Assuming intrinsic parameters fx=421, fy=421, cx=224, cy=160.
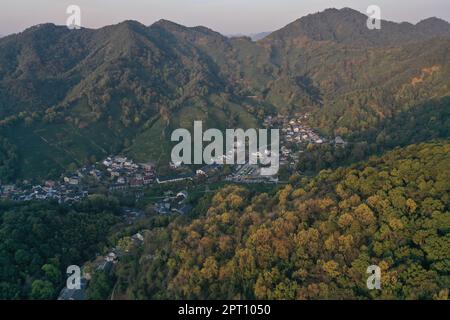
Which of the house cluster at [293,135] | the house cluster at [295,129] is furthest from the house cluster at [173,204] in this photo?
the house cluster at [295,129]

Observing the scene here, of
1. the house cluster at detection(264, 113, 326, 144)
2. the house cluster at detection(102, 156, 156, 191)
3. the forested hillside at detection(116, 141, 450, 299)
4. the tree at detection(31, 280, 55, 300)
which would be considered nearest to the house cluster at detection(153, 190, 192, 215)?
the house cluster at detection(102, 156, 156, 191)

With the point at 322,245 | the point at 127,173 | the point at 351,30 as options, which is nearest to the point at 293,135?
Answer: the point at 127,173

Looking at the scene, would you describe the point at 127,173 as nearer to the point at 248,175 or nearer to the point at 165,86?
the point at 248,175

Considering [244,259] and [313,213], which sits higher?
[313,213]

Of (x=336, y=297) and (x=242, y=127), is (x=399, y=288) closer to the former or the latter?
(x=336, y=297)

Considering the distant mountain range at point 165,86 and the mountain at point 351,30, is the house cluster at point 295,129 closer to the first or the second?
the distant mountain range at point 165,86

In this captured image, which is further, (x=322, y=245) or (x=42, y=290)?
(x=42, y=290)

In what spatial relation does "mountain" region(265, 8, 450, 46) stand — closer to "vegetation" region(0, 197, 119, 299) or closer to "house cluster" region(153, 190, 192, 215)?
"house cluster" region(153, 190, 192, 215)

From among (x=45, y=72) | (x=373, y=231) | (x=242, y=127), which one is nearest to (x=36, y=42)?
(x=45, y=72)
